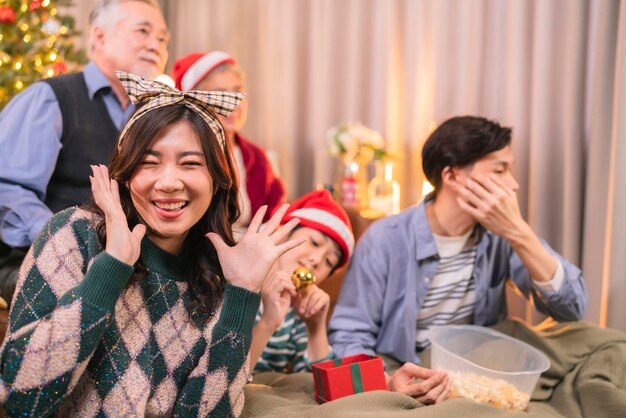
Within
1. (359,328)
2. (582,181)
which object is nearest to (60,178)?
(359,328)

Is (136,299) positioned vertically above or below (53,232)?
below

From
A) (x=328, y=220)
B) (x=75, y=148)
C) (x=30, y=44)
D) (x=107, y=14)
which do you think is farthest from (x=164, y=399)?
(x=30, y=44)

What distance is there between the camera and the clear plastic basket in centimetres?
161

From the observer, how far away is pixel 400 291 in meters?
2.01

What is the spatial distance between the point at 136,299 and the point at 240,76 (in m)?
1.62

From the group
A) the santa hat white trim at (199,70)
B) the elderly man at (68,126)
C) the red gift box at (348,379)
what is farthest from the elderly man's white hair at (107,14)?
the red gift box at (348,379)

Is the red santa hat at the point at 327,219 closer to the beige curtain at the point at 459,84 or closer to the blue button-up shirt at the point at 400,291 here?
the blue button-up shirt at the point at 400,291

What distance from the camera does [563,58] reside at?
2.88 meters

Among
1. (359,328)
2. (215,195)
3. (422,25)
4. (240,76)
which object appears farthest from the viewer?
(422,25)

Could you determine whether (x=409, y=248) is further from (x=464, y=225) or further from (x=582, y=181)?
(x=582, y=181)

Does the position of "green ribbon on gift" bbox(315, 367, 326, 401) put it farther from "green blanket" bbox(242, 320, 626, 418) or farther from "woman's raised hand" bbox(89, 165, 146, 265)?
"woman's raised hand" bbox(89, 165, 146, 265)

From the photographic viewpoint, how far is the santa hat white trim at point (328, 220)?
76.7 inches

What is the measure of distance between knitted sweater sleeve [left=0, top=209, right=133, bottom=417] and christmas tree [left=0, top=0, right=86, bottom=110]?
6.37 feet

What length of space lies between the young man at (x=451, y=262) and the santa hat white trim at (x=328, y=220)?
0.10 meters
